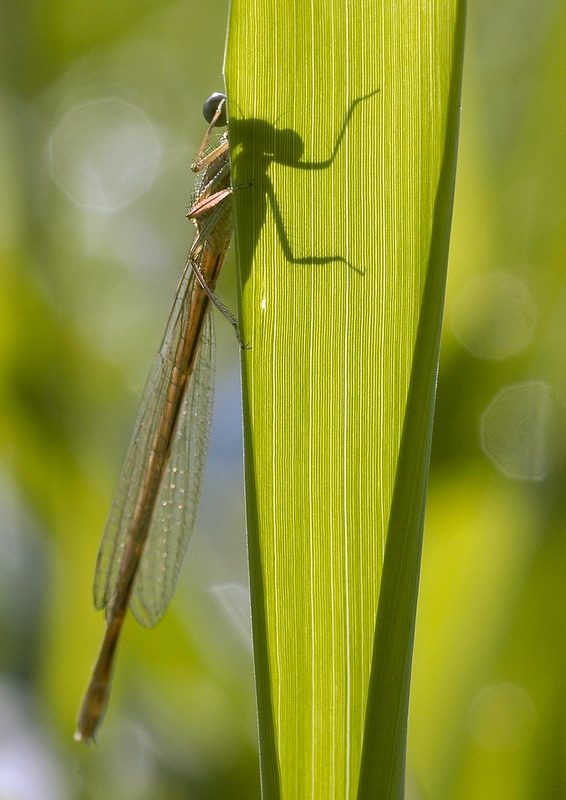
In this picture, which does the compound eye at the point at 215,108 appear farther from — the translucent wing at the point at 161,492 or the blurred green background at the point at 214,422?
the blurred green background at the point at 214,422

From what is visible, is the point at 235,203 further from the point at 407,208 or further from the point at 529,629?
the point at 529,629

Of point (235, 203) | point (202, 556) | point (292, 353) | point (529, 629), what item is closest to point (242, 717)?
point (202, 556)

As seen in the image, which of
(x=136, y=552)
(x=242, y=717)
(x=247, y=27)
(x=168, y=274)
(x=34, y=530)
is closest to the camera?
(x=247, y=27)

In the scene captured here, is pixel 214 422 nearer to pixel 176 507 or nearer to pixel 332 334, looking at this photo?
pixel 176 507

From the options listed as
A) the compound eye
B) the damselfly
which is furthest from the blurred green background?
the compound eye

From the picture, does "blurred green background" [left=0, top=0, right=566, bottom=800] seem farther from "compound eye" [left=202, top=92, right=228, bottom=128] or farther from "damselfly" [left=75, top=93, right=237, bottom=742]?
"compound eye" [left=202, top=92, right=228, bottom=128]

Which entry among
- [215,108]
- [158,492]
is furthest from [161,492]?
[215,108]
